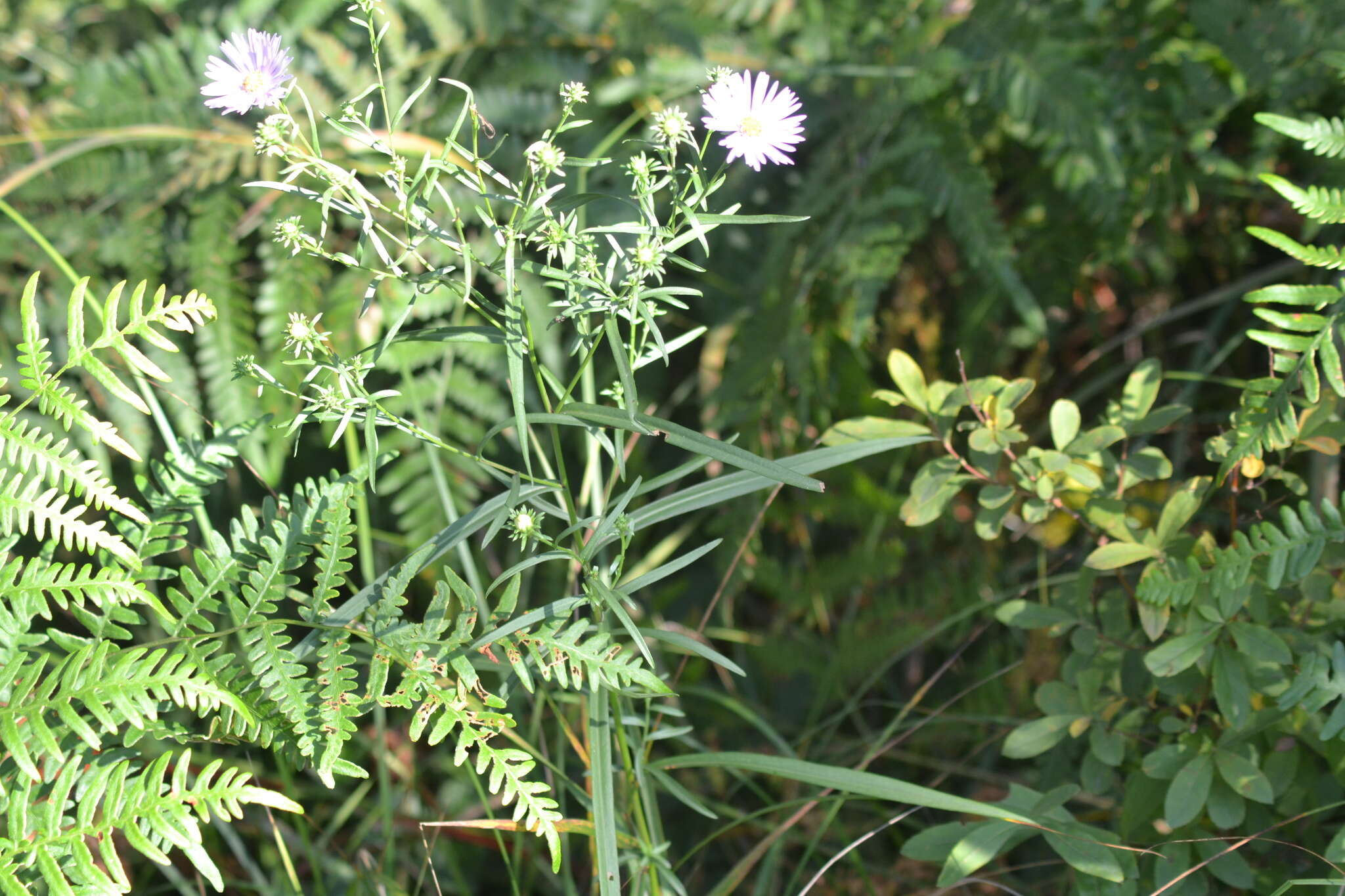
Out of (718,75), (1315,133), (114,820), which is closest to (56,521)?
(114,820)

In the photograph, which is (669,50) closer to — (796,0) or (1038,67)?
(796,0)

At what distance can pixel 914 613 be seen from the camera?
6.18 ft

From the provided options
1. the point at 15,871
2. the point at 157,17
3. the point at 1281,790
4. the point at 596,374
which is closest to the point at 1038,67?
the point at 596,374

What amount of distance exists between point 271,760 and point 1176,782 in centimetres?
163

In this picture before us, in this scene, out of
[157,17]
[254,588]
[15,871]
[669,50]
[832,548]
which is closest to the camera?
[15,871]

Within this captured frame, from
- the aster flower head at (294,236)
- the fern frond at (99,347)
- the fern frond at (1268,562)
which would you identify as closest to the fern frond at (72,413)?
the fern frond at (99,347)

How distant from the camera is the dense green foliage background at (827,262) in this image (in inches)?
A: 67.7

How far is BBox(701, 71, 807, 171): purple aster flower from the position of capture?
802 mm

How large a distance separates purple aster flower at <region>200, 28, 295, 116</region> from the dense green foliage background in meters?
0.87

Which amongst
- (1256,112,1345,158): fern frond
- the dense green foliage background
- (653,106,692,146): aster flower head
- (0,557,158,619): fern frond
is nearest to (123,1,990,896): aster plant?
(653,106,692,146): aster flower head

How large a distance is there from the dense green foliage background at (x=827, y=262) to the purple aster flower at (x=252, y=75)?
0.87m

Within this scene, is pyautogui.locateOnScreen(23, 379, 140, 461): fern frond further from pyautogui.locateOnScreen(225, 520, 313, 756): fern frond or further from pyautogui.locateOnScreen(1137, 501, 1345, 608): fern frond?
pyautogui.locateOnScreen(1137, 501, 1345, 608): fern frond

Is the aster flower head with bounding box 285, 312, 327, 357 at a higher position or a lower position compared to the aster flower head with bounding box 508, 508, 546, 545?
higher

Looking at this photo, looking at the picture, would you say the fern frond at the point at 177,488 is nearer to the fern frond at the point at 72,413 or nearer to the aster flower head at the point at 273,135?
the fern frond at the point at 72,413
